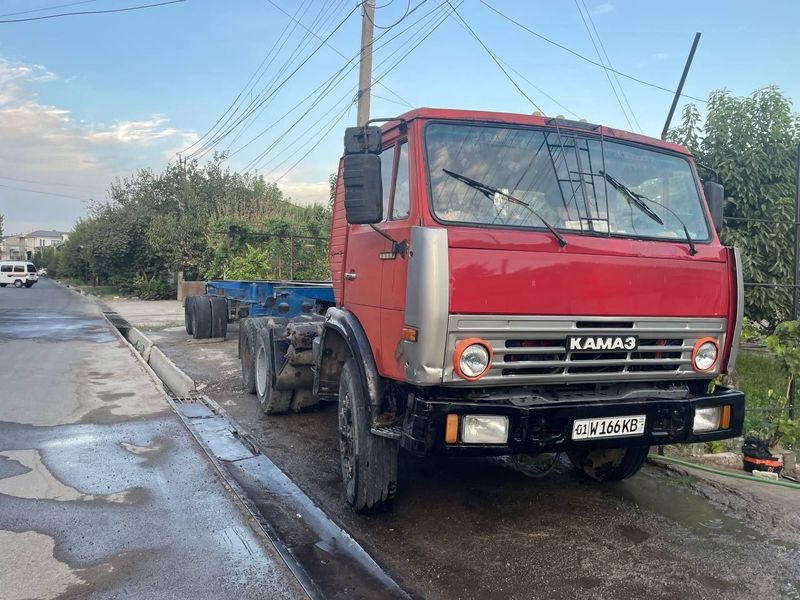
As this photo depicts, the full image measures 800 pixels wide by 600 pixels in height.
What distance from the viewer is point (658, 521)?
14.0 ft

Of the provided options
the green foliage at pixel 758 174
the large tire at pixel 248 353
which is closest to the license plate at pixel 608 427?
the large tire at pixel 248 353

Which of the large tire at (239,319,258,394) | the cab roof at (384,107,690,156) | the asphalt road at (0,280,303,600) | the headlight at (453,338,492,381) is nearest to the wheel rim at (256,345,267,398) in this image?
the large tire at (239,319,258,394)

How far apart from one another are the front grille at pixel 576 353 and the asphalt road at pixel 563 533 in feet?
3.50

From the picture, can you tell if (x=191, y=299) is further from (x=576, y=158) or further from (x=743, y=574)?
(x=743, y=574)

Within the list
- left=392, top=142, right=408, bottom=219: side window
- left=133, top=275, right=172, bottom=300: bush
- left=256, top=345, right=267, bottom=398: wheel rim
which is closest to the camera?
left=392, top=142, right=408, bottom=219: side window

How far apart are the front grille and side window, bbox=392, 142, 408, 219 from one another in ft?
2.94

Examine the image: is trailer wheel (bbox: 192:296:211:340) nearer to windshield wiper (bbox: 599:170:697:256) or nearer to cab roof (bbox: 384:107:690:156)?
cab roof (bbox: 384:107:690:156)

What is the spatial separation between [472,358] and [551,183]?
127 cm

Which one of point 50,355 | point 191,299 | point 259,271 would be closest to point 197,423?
point 50,355

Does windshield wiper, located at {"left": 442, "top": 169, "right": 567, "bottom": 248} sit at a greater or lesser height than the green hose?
greater

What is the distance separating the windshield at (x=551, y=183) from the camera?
146 inches

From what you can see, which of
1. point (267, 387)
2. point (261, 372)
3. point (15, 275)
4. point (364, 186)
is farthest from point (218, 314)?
point (15, 275)

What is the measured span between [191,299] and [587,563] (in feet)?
39.4

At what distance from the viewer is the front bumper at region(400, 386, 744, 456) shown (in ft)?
11.1
